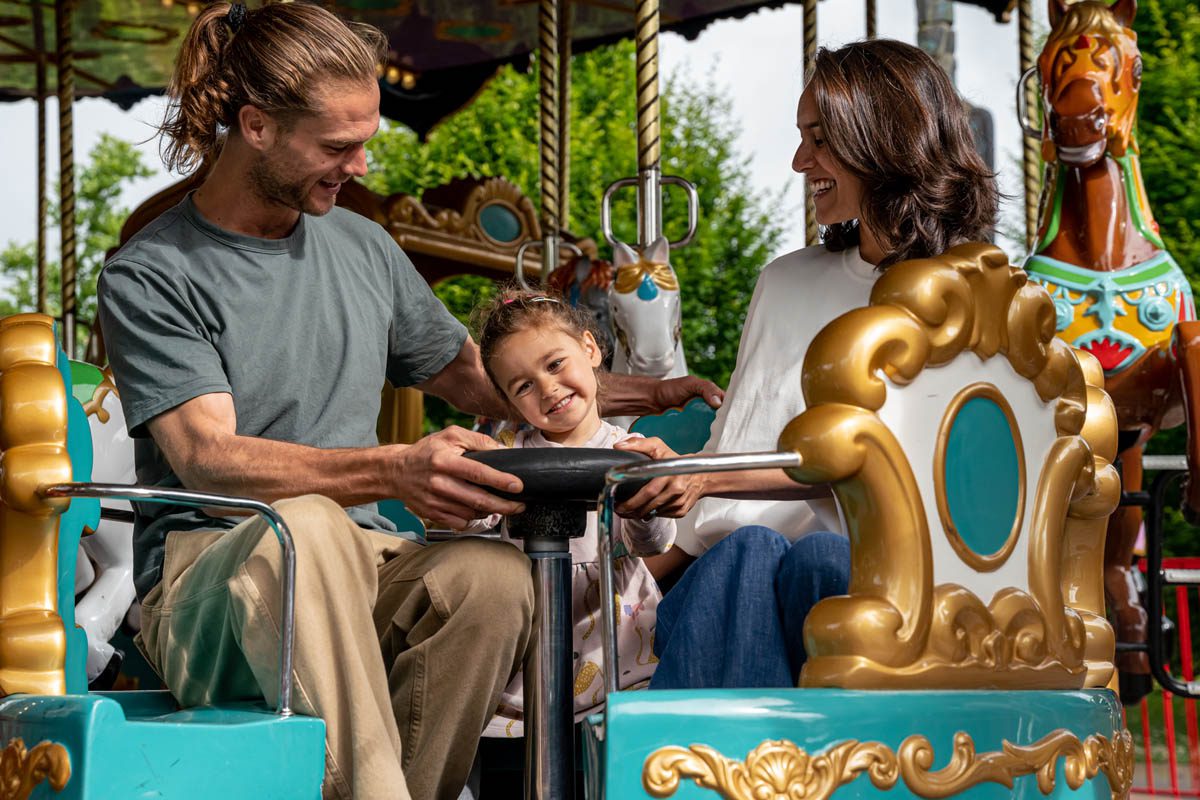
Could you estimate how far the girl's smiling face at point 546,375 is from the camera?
8.49 feet

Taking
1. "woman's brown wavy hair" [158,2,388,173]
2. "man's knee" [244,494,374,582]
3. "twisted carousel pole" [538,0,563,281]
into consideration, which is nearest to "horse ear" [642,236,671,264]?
"twisted carousel pole" [538,0,563,281]

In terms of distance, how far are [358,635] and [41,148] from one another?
649cm

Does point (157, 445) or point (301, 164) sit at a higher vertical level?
point (301, 164)

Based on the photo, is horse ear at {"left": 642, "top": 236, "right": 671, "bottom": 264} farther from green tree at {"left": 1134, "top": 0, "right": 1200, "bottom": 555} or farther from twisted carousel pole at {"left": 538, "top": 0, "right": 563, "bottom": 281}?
green tree at {"left": 1134, "top": 0, "right": 1200, "bottom": 555}

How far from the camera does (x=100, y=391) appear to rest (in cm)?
385

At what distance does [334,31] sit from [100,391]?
168 cm

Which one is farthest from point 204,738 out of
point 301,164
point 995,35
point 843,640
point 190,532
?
point 995,35

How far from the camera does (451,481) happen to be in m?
1.92

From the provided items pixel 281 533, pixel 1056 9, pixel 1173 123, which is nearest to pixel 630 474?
pixel 281 533

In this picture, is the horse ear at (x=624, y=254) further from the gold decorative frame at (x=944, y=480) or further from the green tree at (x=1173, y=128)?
the green tree at (x=1173, y=128)

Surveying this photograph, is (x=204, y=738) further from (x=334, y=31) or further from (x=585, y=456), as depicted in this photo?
(x=334, y=31)

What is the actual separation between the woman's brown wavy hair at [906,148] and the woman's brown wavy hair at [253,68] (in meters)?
0.82

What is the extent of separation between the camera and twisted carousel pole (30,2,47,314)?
7.29 metres

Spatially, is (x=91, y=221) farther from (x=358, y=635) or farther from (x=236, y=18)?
(x=358, y=635)
